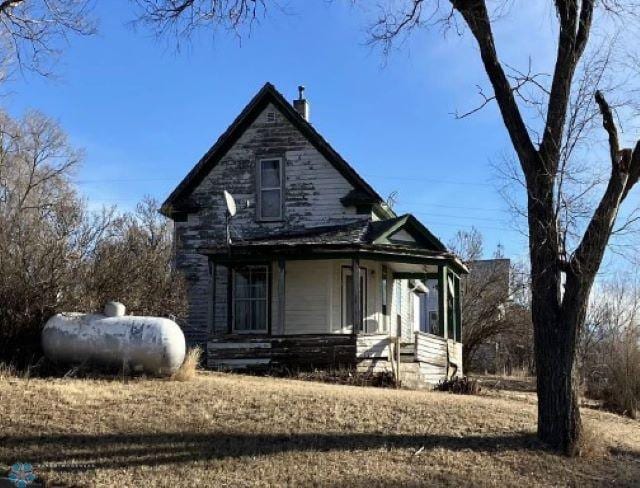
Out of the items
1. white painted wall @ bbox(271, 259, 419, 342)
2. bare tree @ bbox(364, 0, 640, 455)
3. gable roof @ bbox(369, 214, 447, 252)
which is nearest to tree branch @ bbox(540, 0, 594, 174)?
bare tree @ bbox(364, 0, 640, 455)

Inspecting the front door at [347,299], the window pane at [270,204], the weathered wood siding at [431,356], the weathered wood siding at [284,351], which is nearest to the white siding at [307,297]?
the front door at [347,299]

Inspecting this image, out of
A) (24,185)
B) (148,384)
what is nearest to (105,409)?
(148,384)

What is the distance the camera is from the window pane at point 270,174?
21484mm

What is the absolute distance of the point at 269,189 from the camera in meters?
21.5

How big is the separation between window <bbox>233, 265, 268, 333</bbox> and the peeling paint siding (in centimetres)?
64

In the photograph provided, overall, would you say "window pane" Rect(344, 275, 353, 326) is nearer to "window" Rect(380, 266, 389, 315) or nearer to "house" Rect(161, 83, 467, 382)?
"house" Rect(161, 83, 467, 382)

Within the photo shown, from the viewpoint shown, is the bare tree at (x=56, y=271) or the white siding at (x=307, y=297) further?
the white siding at (x=307, y=297)

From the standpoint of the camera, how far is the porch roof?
17.8 meters

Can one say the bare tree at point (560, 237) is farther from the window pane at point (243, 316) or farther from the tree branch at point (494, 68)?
the window pane at point (243, 316)

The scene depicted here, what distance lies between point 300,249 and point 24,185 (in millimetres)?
28042

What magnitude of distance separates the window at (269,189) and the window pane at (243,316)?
259 cm

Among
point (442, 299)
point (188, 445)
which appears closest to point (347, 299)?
point (442, 299)

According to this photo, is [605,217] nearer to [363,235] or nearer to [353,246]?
[353,246]

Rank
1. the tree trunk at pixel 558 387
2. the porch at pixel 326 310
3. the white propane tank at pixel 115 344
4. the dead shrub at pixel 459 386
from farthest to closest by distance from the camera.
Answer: the porch at pixel 326 310, the dead shrub at pixel 459 386, the white propane tank at pixel 115 344, the tree trunk at pixel 558 387
